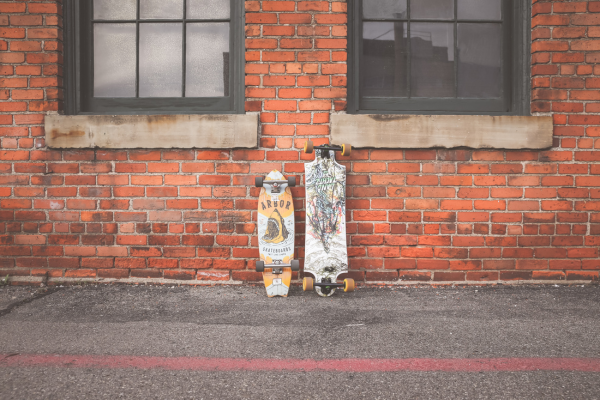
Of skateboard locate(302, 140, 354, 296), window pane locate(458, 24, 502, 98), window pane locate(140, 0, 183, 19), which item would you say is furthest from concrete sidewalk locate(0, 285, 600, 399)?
window pane locate(140, 0, 183, 19)

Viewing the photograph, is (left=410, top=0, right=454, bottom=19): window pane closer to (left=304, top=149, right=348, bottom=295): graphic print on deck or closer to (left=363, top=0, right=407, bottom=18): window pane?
(left=363, top=0, right=407, bottom=18): window pane

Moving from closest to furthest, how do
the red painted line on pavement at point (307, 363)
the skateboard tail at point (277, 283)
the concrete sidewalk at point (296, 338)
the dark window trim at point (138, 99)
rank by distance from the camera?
the concrete sidewalk at point (296, 338)
the red painted line on pavement at point (307, 363)
the skateboard tail at point (277, 283)
the dark window trim at point (138, 99)

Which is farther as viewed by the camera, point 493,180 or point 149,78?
point 149,78

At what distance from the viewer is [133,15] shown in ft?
10.4

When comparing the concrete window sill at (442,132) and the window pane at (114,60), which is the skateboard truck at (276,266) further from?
the window pane at (114,60)

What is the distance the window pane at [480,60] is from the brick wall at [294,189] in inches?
11.2

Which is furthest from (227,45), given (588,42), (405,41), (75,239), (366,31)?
(588,42)

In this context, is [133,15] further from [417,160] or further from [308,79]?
[417,160]

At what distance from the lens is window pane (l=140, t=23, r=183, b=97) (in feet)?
10.3

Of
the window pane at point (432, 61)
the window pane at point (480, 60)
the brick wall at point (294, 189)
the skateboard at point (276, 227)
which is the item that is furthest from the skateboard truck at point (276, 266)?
the window pane at point (480, 60)

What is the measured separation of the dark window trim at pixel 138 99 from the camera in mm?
3078

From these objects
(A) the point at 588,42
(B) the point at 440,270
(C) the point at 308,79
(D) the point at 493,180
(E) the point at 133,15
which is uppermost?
(E) the point at 133,15

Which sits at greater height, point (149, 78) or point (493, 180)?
point (149, 78)

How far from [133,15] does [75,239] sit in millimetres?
1931
